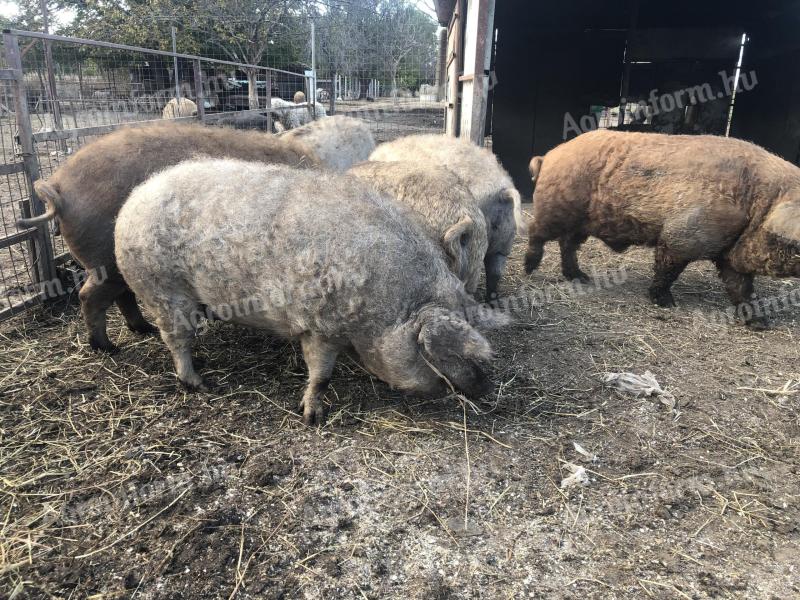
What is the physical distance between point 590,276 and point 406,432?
11.9ft

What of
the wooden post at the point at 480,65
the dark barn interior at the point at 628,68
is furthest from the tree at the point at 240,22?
the wooden post at the point at 480,65

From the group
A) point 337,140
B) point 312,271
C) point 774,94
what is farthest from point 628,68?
point 312,271

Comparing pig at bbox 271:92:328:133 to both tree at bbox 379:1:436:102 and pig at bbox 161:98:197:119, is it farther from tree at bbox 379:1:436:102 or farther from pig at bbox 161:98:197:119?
tree at bbox 379:1:436:102

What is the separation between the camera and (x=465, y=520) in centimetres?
263

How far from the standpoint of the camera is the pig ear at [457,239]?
342 centimetres

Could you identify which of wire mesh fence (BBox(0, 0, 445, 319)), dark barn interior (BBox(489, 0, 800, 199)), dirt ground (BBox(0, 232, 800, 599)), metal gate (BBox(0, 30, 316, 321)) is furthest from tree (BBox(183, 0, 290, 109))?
dirt ground (BBox(0, 232, 800, 599))

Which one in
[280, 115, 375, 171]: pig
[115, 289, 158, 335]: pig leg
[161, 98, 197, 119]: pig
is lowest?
[115, 289, 158, 335]: pig leg

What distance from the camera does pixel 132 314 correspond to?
169 inches

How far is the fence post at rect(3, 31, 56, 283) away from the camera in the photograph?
14.0ft

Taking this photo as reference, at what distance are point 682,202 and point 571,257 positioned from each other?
1360 mm

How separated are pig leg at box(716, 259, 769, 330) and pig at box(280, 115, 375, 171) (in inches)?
145

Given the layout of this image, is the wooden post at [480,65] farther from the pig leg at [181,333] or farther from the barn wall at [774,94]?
the barn wall at [774,94]

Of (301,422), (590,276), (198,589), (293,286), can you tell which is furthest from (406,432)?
(590,276)

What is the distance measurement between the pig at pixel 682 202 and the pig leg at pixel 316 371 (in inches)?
126
